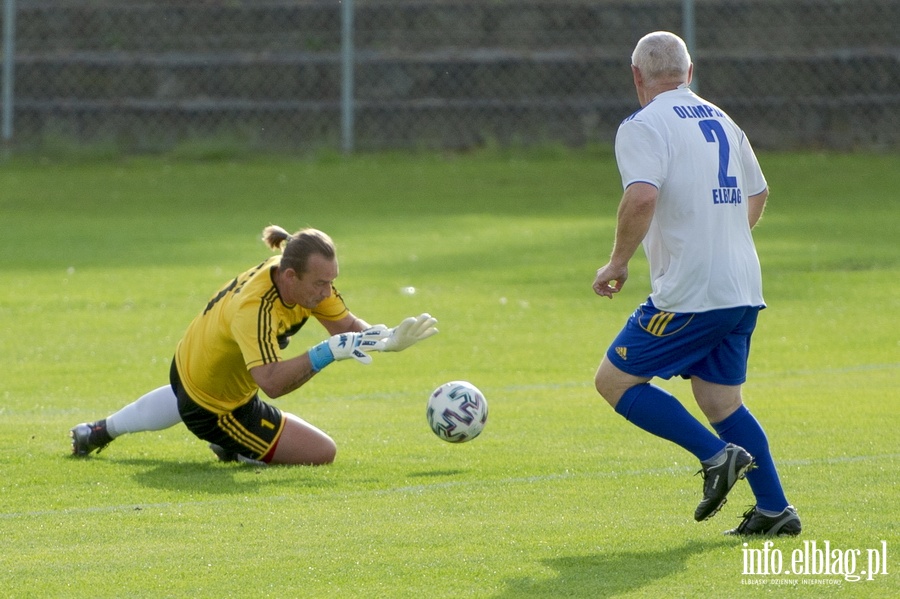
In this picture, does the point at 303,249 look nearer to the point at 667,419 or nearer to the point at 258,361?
the point at 258,361

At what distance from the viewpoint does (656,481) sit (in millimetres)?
6582

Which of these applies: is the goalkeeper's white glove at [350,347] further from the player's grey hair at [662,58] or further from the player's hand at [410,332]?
the player's grey hair at [662,58]

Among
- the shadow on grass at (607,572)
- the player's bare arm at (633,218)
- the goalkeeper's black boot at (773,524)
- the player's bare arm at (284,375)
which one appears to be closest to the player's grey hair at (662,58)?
the player's bare arm at (633,218)

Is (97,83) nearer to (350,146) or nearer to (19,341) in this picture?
(350,146)

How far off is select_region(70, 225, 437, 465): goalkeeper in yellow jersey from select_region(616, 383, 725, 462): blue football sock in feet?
4.43

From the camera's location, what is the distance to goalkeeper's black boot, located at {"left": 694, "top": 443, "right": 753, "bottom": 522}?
17.2 feet

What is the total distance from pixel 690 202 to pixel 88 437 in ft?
12.3

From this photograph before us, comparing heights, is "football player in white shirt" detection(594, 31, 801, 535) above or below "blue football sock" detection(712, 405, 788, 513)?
above

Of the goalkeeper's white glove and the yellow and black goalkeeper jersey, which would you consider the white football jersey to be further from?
the yellow and black goalkeeper jersey

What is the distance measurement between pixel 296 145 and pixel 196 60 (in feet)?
7.89

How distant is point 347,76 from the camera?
2439 cm

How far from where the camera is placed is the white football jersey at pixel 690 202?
5.40 metres

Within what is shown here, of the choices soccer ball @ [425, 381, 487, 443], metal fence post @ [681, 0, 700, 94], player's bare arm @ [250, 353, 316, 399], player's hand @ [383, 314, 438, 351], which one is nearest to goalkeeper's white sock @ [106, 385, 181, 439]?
player's bare arm @ [250, 353, 316, 399]

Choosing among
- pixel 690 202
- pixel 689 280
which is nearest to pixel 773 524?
pixel 689 280
